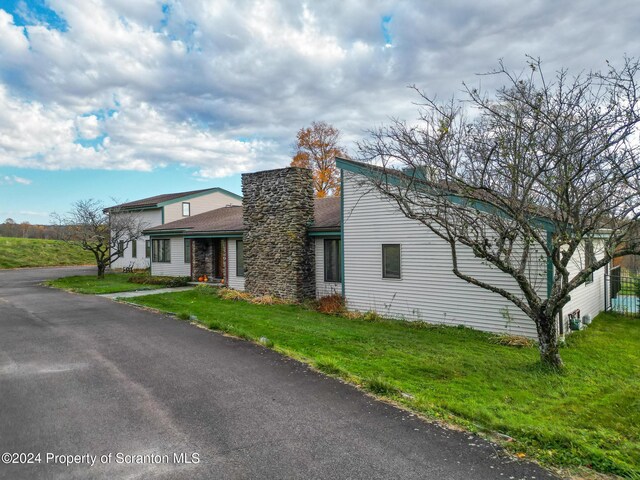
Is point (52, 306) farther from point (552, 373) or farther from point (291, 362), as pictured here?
point (552, 373)

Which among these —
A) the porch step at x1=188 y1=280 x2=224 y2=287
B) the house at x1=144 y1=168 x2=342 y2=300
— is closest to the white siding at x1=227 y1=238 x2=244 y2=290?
the house at x1=144 y1=168 x2=342 y2=300

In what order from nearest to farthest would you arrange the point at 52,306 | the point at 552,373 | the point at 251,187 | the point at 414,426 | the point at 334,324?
the point at 414,426
the point at 552,373
the point at 334,324
the point at 52,306
the point at 251,187

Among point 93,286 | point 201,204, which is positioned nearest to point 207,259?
point 93,286

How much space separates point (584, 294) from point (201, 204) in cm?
2570

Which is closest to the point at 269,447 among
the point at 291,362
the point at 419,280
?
the point at 291,362

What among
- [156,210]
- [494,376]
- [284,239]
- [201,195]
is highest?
[201,195]

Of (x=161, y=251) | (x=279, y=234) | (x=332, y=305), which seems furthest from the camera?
(x=161, y=251)

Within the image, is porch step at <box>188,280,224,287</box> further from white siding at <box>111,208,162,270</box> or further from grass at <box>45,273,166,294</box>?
white siding at <box>111,208,162,270</box>

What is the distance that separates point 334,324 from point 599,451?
8.15m

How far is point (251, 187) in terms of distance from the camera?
56.7 feet

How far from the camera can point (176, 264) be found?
23.7 m

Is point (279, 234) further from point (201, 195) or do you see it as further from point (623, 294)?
point (201, 195)

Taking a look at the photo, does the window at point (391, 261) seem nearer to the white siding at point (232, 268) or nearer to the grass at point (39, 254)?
the white siding at point (232, 268)

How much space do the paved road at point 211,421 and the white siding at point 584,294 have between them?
780 centimetres
